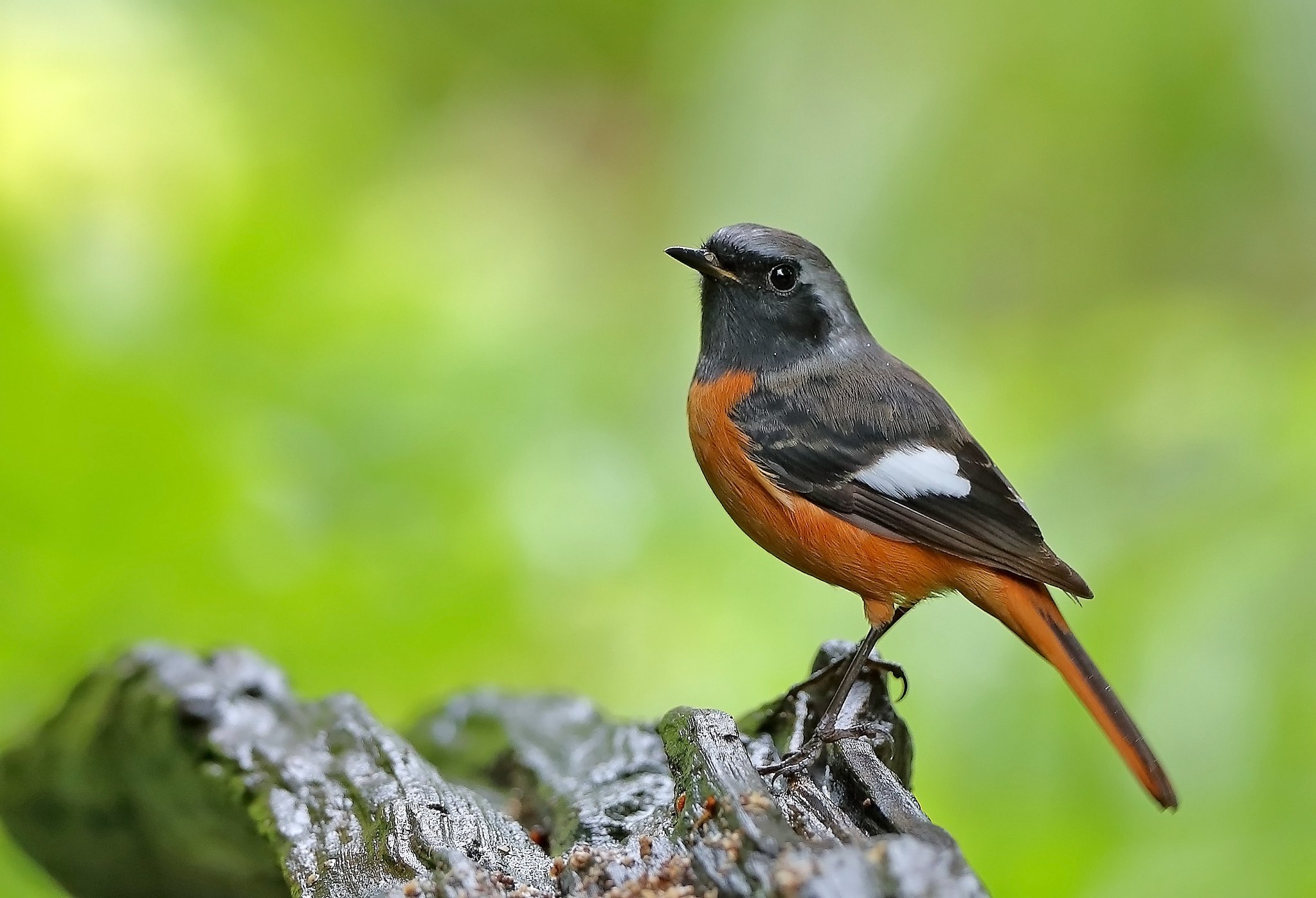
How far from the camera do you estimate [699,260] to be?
3.32 meters

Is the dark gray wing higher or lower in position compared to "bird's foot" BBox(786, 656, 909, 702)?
higher

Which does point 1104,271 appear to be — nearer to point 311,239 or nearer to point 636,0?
point 636,0

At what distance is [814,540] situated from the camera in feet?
9.88

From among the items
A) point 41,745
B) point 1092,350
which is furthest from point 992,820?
point 41,745

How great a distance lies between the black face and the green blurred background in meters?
1.41

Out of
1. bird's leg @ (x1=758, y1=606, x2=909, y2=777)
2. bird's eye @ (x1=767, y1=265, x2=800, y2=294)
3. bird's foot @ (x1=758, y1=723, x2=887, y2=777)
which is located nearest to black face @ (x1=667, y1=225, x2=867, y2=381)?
bird's eye @ (x1=767, y1=265, x2=800, y2=294)

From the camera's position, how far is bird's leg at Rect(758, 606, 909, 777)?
8.71 feet

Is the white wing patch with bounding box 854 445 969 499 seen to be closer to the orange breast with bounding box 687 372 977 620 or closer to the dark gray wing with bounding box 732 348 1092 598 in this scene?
the dark gray wing with bounding box 732 348 1092 598

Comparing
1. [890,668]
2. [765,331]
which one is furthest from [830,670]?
[765,331]

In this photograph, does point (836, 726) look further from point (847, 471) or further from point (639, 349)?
point (639, 349)

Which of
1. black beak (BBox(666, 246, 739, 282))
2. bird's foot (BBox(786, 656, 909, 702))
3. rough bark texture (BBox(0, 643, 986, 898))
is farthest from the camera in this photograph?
black beak (BBox(666, 246, 739, 282))

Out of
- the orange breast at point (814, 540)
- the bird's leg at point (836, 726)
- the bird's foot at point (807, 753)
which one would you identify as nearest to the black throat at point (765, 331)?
the orange breast at point (814, 540)

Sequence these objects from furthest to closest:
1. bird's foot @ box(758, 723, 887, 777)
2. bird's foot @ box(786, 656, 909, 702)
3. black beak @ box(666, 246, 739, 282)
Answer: black beak @ box(666, 246, 739, 282)
bird's foot @ box(786, 656, 909, 702)
bird's foot @ box(758, 723, 887, 777)

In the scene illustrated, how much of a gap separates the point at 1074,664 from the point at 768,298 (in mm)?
1282
